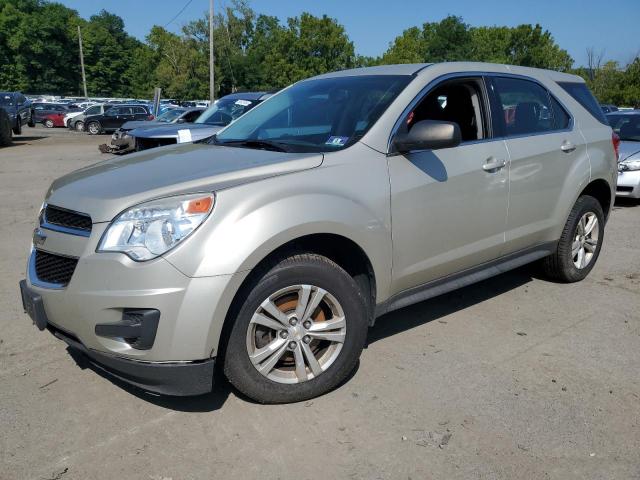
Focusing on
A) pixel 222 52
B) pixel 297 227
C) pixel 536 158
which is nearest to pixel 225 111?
pixel 536 158

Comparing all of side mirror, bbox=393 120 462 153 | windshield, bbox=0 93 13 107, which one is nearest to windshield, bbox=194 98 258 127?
side mirror, bbox=393 120 462 153

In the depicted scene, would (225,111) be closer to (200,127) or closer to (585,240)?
(200,127)

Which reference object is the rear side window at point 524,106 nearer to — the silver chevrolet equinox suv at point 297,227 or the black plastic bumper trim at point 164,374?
the silver chevrolet equinox suv at point 297,227

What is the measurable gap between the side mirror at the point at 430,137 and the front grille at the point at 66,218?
172 centimetres

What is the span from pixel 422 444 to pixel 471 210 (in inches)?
63.3

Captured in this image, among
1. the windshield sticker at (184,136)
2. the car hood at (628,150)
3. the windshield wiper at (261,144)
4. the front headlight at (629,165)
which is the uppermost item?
the windshield wiper at (261,144)

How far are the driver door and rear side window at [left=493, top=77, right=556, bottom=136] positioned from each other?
208mm

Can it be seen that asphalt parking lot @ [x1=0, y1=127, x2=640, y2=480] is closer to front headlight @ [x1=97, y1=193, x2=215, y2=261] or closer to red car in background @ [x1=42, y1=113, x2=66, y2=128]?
front headlight @ [x1=97, y1=193, x2=215, y2=261]

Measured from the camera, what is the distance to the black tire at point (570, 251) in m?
4.78

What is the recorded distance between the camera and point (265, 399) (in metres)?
3.00

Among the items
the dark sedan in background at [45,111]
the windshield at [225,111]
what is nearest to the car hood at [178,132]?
the windshield at [225,111]

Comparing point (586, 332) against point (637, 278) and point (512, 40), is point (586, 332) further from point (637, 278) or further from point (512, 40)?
point (512, 40)

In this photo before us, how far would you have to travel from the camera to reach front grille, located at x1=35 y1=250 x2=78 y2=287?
2.78 meters

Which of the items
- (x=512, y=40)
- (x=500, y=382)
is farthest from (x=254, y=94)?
(x=512, y=40)
